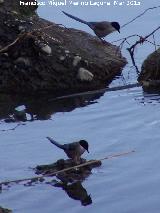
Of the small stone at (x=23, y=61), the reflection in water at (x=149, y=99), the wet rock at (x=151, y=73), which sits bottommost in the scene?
the reflection in water at (x=149, y=99)

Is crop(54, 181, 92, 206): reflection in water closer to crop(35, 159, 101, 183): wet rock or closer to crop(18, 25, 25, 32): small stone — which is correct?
crop(35, 159, 101, 183): wet rock

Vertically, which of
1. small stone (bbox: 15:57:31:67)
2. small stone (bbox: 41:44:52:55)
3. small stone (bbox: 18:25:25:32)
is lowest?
small stone (bbox: 15:57:31:67)

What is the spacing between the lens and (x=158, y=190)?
6246 millimetres

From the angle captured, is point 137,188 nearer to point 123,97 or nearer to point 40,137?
point 40,137

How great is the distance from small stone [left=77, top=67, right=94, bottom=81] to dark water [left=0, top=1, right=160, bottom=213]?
0.34 meters

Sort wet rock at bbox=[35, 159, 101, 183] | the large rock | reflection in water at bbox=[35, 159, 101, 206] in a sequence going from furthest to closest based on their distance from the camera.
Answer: the large rock, wet rock at bbox=[35, 159, 101, 183], reflection in water at bbox=[35, 159, 101, 206]

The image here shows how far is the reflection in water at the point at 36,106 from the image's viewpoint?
8.34m

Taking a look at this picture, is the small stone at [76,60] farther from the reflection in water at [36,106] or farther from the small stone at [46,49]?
the reflection in water at [36,106]

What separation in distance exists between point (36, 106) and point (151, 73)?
1569 millimetres

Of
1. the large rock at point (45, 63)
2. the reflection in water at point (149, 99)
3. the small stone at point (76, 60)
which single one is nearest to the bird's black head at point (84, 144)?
the reflection in water at point (149, 99)

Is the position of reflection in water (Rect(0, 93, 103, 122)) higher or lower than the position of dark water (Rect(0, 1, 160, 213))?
higher

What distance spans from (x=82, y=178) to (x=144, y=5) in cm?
627

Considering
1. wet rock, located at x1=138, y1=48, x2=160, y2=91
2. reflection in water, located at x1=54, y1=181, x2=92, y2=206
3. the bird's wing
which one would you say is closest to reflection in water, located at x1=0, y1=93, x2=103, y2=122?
wet rock, located at x1=138, y1=48, x2=160, y2=91

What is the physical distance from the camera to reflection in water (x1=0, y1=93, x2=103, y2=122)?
8.34 metres
